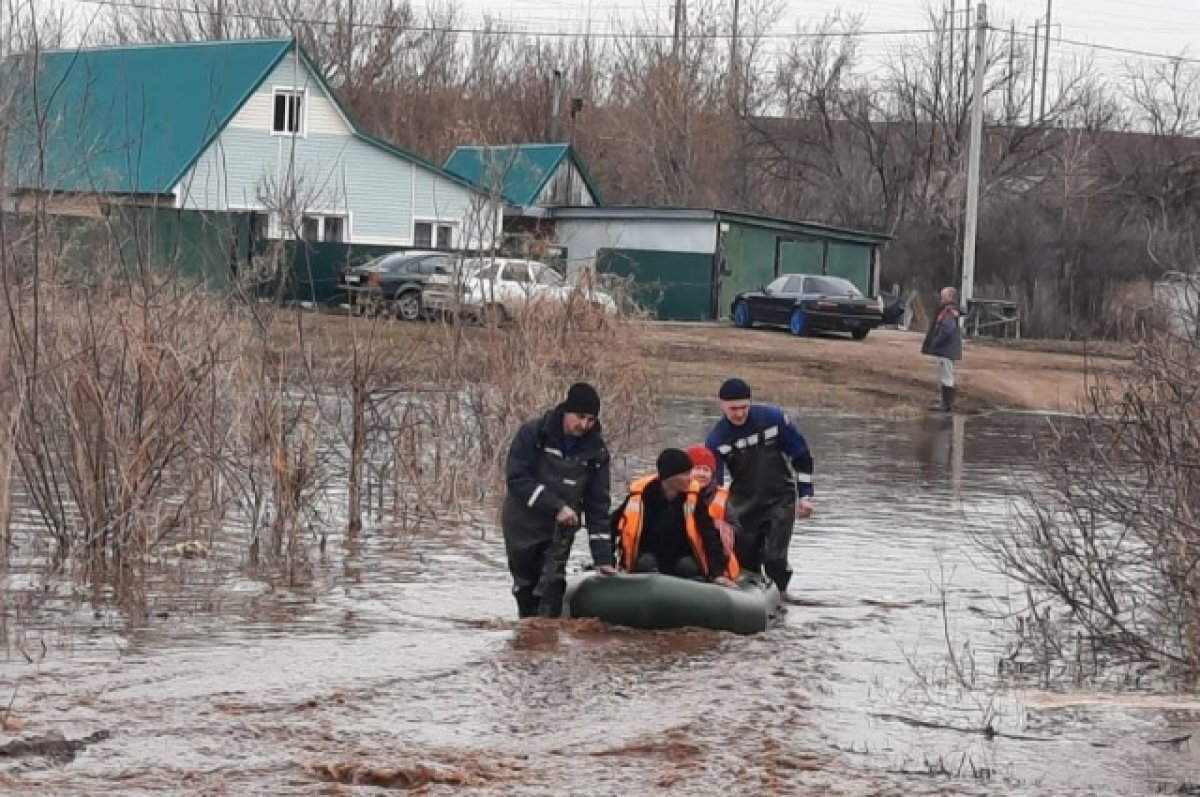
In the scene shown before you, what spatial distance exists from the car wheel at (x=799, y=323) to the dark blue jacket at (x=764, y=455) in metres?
26.4

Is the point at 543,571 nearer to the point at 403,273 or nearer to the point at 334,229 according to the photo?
the point at 403,273

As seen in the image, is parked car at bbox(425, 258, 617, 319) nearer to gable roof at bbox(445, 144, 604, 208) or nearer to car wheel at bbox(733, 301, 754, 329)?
car wheel at bbox(733, 301, 754, 329)

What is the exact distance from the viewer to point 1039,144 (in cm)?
6253

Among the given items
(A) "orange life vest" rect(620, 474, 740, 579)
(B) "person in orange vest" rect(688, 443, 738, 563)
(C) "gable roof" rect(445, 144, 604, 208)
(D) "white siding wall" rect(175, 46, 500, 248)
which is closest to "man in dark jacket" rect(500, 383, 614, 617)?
(A) "orange life vest" rect(620, 474, 740, 579)

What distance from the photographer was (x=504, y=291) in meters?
19.5

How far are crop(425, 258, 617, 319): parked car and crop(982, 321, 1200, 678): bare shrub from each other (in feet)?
22.2

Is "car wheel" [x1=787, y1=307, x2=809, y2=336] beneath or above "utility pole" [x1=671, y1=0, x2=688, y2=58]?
beneath

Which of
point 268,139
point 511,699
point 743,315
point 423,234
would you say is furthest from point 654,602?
point 423,234

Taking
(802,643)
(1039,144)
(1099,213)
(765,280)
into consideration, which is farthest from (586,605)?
(1039,144)

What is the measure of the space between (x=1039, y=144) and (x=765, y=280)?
18734 millimetres

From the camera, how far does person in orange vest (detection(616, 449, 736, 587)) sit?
1234 centimetres

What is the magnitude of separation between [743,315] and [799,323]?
6.72 ft

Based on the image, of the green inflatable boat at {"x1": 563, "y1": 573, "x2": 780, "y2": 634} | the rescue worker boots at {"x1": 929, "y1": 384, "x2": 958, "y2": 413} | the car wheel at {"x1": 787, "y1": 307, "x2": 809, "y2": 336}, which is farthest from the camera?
the car wheel at {"x1": 787, "y1": 307, "x2": 809, "y2": 336}

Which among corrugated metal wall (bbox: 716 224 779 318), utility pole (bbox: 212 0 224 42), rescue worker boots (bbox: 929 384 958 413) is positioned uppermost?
utility pole (bbox: 212 0 224 42)
